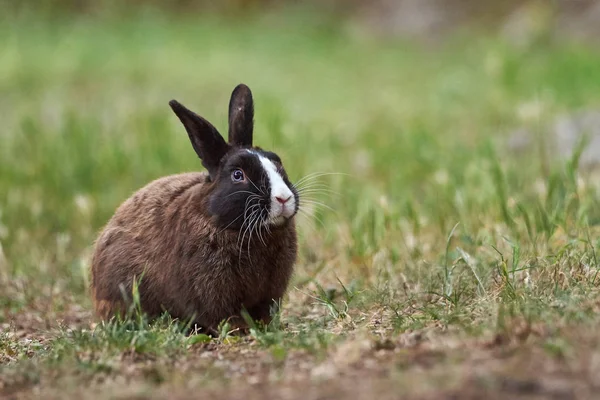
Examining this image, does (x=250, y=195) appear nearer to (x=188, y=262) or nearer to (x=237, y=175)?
(x=237, y=175)

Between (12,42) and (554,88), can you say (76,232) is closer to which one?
(554,88)

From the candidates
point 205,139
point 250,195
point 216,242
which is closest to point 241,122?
point 205,139

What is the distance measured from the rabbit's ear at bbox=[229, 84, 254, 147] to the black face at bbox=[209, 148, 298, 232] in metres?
0.20

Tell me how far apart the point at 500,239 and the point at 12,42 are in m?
11.5

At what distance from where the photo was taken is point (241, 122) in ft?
14.5

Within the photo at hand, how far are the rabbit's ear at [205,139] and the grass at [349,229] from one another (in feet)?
2.51

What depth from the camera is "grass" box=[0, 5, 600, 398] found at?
10.4 ft

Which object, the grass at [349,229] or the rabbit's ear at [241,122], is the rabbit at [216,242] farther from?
the grass at [349,229]

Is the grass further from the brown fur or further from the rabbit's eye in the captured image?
the rabbit's eye

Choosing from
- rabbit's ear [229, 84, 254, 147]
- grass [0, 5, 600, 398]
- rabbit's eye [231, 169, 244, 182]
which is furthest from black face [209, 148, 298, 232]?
grass [0, 5, 600, 398]

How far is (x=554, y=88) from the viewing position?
32.7 ft

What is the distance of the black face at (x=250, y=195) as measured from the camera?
4074mm

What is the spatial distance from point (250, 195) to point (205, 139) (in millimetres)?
354

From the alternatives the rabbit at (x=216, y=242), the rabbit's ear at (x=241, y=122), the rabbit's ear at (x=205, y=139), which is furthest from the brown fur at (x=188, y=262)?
the rabbit's ear at (x=241, y=122)
